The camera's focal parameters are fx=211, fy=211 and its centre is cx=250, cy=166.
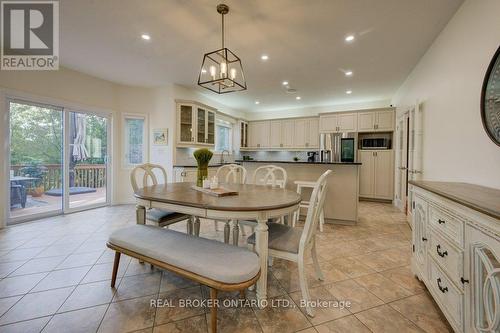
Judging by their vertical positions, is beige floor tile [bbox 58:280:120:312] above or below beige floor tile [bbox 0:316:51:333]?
above

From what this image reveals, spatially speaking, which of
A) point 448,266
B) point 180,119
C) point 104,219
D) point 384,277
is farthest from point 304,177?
point 104,219

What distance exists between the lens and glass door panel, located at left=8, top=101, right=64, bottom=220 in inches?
136

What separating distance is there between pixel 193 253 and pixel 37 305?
4.22 feet

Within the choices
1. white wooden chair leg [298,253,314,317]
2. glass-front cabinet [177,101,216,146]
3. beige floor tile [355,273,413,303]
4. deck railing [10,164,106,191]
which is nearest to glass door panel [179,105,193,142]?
glass-front cabinet [177,101,216,146]

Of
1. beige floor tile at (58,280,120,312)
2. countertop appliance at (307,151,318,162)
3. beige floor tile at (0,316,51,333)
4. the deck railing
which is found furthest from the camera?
countertop appliance at (307,151,318,162)

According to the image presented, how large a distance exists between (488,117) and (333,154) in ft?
14.1

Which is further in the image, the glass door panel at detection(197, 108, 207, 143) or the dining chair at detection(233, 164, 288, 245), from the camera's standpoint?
the glass door panel at detection(197, 108, 207, 143)

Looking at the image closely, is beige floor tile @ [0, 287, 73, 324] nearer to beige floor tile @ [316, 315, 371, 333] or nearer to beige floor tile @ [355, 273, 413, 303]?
beige floor tile @ [316, 315, 371, 333]

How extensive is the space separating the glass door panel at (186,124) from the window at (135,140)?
0.97 metres

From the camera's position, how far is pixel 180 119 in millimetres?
4742

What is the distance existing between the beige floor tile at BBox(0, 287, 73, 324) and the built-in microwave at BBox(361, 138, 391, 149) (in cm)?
618

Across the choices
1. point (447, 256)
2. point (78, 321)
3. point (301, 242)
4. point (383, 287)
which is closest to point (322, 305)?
point (301, 242)

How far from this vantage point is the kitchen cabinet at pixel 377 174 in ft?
17.3

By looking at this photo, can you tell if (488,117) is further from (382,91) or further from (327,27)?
(382,91)
